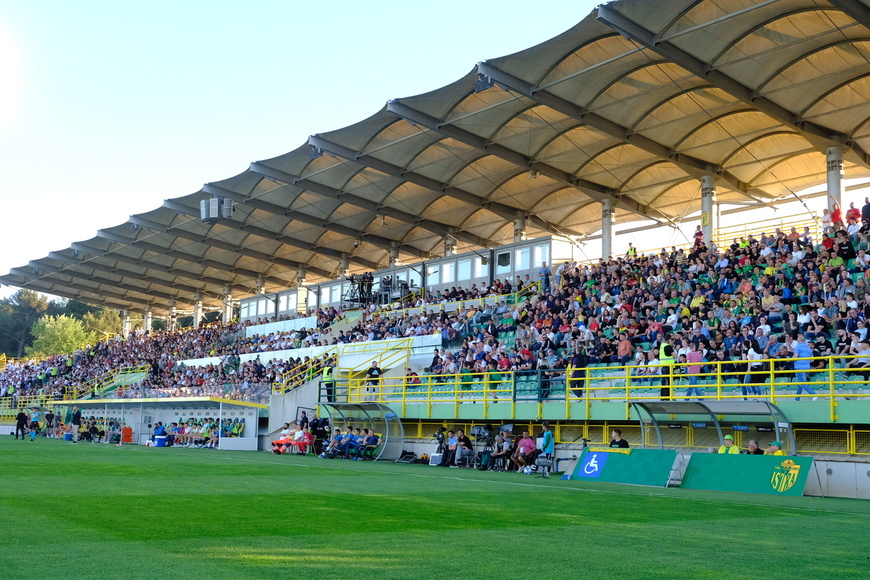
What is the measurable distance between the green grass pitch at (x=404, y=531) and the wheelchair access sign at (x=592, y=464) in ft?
8.56

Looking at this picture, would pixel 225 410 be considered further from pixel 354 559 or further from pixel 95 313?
pixel 95 313

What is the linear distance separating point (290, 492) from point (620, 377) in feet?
32.9

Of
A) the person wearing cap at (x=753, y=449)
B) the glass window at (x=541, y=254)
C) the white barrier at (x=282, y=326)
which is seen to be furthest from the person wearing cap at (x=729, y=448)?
the white barrier at (x=282, y=326)

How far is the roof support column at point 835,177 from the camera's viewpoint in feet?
103

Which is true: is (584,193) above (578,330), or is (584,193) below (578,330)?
above

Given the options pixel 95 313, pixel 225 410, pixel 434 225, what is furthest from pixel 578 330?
pixel 95 313

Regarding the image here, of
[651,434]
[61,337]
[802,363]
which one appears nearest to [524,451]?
[651,434]

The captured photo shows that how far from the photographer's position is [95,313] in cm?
11494

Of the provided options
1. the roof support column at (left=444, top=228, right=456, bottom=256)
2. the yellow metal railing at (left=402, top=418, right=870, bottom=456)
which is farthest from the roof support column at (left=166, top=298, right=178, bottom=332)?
the yellow metal railing at (left=402, top=418, right=870, bottom=456)

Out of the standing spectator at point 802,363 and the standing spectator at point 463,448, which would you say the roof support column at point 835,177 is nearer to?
the standing spectator at point 802,363

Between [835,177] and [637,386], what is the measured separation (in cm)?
1605

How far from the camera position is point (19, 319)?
11469cm

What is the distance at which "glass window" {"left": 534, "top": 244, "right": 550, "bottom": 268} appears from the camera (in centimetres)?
4419

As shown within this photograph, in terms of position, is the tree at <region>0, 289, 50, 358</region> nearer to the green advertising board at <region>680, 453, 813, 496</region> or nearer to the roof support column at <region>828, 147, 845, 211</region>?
the roof support column at <region>828, 147, 845, 211</region>
